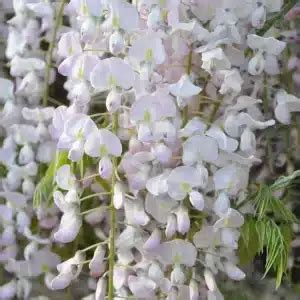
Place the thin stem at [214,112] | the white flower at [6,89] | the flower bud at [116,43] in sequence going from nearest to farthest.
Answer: the flower bud at [116,43] → the thin stem at [214,112] → the white flower at [6,89]

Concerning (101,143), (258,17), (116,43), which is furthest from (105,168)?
(258,17)

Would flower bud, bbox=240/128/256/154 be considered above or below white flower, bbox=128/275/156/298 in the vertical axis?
above

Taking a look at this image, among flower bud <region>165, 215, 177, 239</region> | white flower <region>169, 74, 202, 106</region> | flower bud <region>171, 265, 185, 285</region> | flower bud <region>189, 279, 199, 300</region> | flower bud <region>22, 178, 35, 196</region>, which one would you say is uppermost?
white flower <region>169, 74, 202, 106</region>

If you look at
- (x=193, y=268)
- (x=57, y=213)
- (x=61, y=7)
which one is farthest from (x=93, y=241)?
(x=61, y=7)

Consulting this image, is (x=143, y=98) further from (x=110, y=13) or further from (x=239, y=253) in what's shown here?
(x=239, y=253)

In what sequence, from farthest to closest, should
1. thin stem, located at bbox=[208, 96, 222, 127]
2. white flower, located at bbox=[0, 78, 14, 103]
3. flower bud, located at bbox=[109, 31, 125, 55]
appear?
1. white flower, located at bbox=[0, 78, 14, 103]
2. thin stem, located at bbox=[208, 96, 222, 127]
3. flower bud, located at bbox=[109, 31, 125, 55]

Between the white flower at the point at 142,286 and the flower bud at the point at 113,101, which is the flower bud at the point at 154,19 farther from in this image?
the white flower at the point at 142,286

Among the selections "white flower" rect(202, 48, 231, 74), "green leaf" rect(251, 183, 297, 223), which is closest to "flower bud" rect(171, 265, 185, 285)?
"green leaf" rect(251, 183, 297, 223)

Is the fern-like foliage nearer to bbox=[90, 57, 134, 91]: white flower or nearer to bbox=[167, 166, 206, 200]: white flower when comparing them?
bbox=[167, 166, 206, 200]: white flower

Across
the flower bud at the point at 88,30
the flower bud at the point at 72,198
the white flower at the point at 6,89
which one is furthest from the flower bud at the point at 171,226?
the white flower at the point at 6,89
